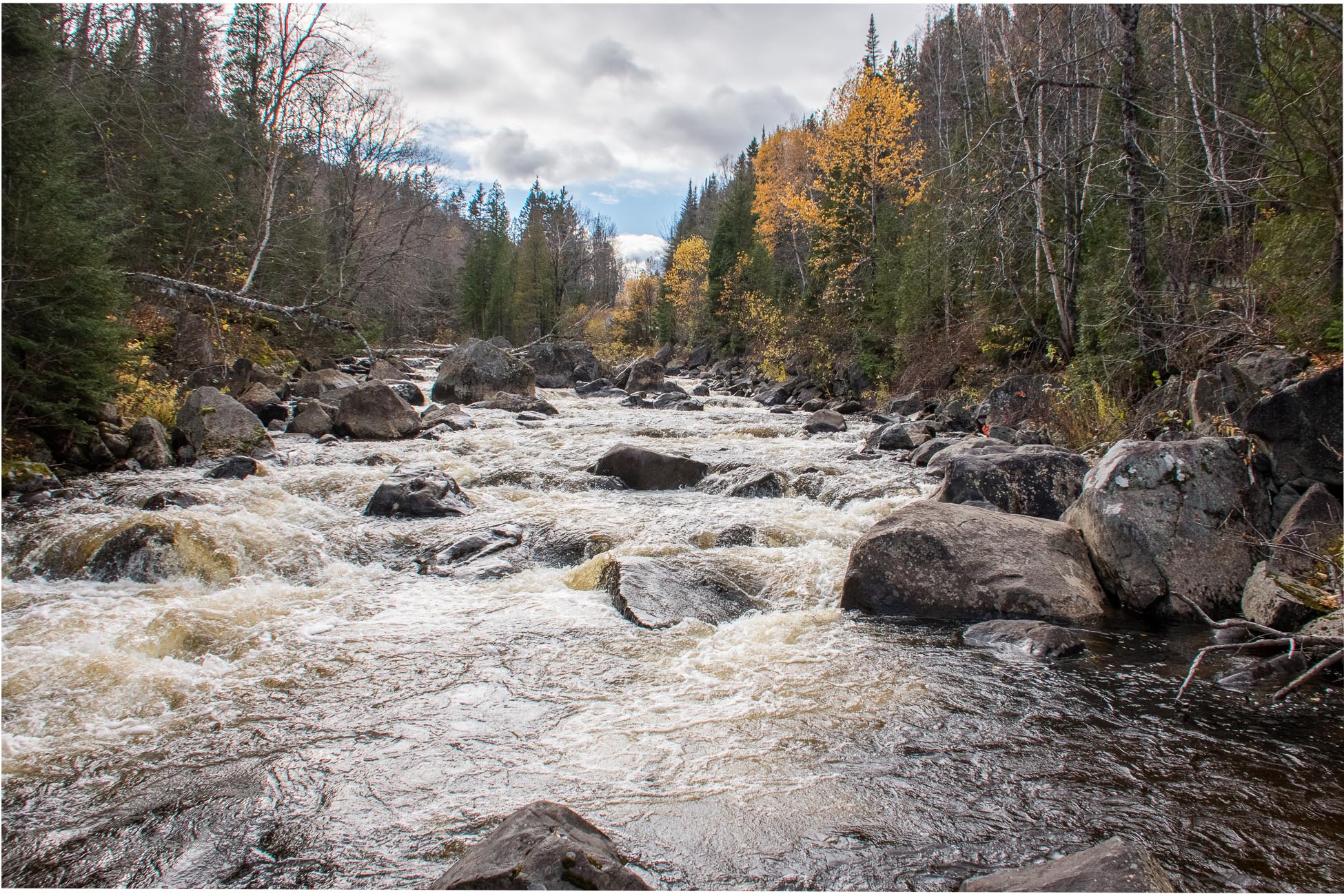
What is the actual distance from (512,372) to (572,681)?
17545 millimetres

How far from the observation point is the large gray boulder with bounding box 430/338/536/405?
20359 millimetres

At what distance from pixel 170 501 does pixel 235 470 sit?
5.42ft

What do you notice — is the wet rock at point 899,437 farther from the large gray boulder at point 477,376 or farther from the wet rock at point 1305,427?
the large gray boulder at point 477,376

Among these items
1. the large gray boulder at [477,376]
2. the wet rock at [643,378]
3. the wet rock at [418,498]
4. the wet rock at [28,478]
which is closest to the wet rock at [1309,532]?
the wet rock at [418,498]

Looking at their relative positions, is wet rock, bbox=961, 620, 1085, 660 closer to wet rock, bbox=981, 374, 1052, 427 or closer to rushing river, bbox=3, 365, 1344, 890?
rushing river, bbox=3, 365, 1344, 890

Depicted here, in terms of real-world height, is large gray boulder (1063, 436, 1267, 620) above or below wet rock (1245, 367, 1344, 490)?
below

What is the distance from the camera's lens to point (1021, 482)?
8055mm

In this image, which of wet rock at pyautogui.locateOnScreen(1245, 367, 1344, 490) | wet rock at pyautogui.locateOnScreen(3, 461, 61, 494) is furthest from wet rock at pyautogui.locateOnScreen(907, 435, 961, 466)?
wet rock at pyautogui.locateOnScreen(3, 461, 61, 494)

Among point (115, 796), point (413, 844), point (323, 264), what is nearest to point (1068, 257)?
point (413, 844)

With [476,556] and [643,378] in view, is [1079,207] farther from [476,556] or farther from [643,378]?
[643,378]

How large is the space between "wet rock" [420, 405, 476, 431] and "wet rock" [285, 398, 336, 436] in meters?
1.88

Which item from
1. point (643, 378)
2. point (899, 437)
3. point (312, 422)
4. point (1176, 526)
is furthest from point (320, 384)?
point (1176, 526)

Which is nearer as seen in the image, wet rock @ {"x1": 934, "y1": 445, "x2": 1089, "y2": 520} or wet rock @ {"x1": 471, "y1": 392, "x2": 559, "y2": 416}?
wet rock @ {"x1": 934, "y1": 445, "x2": 1089, "y2": 520}

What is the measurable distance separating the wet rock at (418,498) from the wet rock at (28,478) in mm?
4075
